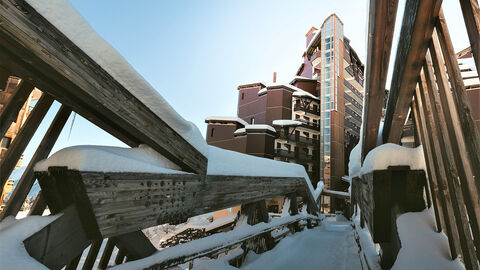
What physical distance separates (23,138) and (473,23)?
11.2ft

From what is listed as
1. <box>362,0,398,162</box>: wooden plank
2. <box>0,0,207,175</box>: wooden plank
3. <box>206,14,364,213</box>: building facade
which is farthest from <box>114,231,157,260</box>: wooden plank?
<box>206,14,364,213</box>: building facade

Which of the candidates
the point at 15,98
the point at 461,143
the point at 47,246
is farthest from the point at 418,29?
the point at 15,98

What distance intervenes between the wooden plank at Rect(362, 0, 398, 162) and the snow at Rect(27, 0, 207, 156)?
2.22 meters

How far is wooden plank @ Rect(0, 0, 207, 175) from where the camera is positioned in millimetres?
1096

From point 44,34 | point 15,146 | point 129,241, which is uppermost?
point 44,34

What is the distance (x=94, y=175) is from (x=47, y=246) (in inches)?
18.6

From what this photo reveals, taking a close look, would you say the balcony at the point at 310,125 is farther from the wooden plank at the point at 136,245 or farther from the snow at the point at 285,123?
the wooden plank at the point at 136,245

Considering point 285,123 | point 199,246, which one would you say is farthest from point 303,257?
point 285,123

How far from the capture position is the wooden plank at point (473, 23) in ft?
3.84

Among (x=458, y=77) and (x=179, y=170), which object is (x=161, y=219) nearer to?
(x=179, y=170)

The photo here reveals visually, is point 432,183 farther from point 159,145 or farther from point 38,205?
point 38,205

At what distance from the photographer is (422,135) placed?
2.11m

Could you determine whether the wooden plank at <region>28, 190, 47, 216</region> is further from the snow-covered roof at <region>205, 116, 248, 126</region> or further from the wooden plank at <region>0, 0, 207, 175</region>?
the snow-covered roof at <region>205, 116, 248, 126</region>

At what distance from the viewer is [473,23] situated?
1.20 metres
